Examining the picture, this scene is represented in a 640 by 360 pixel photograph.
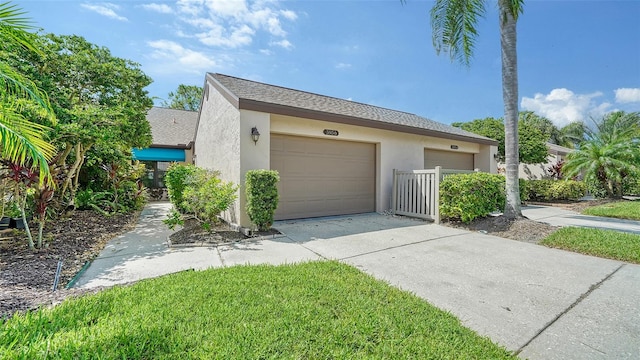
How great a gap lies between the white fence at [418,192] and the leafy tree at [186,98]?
102 feet

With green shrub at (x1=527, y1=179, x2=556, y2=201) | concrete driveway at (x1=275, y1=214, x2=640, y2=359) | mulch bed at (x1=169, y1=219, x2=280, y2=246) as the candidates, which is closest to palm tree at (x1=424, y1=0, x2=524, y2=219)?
concrete driveway at (x1=275, y1=214, x2=640, y2=359)

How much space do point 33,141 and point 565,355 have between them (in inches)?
233

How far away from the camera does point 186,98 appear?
3247 cm

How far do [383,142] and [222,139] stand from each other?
Answer: 17.2 feet

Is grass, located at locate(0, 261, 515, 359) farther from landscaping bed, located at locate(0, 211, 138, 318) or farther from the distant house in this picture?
the distant house

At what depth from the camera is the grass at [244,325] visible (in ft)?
6.14

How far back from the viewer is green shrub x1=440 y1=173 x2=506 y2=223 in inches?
271

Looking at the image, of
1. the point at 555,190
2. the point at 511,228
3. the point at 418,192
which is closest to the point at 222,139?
the point at 418,192

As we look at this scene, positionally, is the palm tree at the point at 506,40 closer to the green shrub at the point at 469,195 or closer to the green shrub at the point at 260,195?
the green shrub at the point at 469,195

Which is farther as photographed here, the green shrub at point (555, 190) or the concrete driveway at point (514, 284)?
the green shrub at point (555, 190)

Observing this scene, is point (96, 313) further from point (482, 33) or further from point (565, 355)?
point (482, 33)

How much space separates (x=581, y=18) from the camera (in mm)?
8641

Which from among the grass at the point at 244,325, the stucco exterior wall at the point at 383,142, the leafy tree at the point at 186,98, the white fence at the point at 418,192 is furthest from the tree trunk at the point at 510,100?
the leafy tree at the point at 186,98

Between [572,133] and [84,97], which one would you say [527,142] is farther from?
[572,133]
